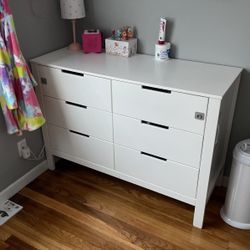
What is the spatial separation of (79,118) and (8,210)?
0.71 m

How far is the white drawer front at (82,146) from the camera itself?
6.14ft

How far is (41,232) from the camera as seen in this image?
5.61 feet

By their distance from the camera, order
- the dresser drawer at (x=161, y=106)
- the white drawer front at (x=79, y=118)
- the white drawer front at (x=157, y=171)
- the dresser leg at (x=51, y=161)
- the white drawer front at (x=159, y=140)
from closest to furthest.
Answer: the dresser drawer at (x=161, y=106)
the white drawer front at (x=159, y=140)
the white drawer front at (x=157, y=171)
the white drawer front at (x=79, y=118)
the dresser leg at (x=51, y=161)

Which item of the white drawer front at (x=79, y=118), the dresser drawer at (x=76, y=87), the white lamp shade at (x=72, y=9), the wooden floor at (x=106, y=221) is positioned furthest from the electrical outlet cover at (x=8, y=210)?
the white lamp shade at (x=72, y=9)

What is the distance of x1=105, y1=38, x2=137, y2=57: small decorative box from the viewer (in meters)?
1.87

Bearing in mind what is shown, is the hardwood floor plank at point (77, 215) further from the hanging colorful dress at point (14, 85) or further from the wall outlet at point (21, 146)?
the hanging colorful dress at point (14, 85)

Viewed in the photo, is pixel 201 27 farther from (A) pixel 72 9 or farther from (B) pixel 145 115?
(A) pixel 72 9

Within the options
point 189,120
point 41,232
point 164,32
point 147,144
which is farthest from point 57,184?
point 164,32

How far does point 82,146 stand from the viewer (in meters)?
1.95

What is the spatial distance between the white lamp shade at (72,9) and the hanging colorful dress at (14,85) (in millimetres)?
457

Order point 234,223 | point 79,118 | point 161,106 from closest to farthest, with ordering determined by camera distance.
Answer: point 161,106 → point 234,223 → point 79,118

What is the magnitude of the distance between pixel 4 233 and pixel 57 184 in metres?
0.47

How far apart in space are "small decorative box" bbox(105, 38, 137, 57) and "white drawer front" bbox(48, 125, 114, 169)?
1.86 feet

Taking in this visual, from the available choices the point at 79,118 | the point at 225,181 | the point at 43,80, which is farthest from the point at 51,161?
the point at 225,181
